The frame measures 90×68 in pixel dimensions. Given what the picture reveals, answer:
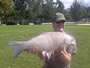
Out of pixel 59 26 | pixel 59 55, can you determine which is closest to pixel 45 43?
pixel 59 55

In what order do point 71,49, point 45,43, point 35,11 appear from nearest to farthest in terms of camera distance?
point 45,43 < point 71,49 < point 35,11

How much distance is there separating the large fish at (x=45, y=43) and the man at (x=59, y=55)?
7 centimetres

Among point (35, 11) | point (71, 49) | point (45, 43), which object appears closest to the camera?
point (45, 43)

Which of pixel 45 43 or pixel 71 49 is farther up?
pixel 45 43

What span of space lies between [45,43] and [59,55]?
370 millimetres

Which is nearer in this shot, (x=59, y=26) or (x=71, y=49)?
(x=71, y=49)

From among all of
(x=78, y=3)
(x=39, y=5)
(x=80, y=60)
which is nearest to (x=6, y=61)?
(x=80, y=60)

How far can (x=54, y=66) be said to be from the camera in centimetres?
302

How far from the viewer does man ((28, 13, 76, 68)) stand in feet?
9.34

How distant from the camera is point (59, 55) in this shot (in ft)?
9.50

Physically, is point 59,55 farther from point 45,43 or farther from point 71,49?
point 45,43

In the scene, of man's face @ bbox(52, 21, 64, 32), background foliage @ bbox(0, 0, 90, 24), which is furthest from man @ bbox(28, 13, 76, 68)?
background foliage @ bbox(0, 0, 90, 24)

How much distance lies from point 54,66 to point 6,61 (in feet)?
19.3

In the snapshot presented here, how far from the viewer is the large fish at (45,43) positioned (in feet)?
8.55
